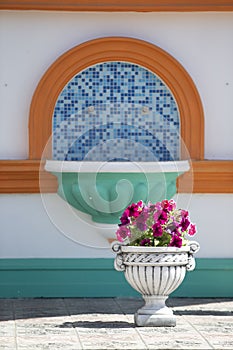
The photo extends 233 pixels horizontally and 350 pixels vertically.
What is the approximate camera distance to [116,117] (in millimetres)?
10141

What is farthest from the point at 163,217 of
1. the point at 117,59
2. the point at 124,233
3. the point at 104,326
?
the point at 117,59

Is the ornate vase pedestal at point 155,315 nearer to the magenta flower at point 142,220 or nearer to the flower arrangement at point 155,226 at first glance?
the flower arrangement at point 155,226

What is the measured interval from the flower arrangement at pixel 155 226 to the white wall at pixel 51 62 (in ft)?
5.23

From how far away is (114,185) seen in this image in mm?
9594

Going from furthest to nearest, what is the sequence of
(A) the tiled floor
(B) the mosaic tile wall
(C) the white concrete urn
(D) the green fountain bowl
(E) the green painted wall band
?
1. (B) the mosaic tile wall
2. (E) the green painted wall band
3. (D) the green fountain bowl
4. (C) the white concrete urn
5. (A) the tiled floor

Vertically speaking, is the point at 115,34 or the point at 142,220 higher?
the point at 115,34

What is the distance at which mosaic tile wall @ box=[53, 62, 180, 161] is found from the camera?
1006cm

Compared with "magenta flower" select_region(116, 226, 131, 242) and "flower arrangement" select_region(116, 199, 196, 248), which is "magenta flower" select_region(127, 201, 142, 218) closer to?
"flower arrangement" select_region(116, 199, 196, 248)

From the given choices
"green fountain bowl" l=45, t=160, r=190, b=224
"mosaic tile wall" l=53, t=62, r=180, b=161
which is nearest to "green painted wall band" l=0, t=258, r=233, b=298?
"green fountain bowl" l=45, t=160, r=190, b=224

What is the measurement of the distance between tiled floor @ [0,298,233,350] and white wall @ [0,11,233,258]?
58 centimetres

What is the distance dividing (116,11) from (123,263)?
2.83 meters

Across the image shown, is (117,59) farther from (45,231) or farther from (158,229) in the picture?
(158,229)

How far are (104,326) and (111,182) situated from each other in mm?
1689

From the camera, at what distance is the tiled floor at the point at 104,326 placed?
298 inches
